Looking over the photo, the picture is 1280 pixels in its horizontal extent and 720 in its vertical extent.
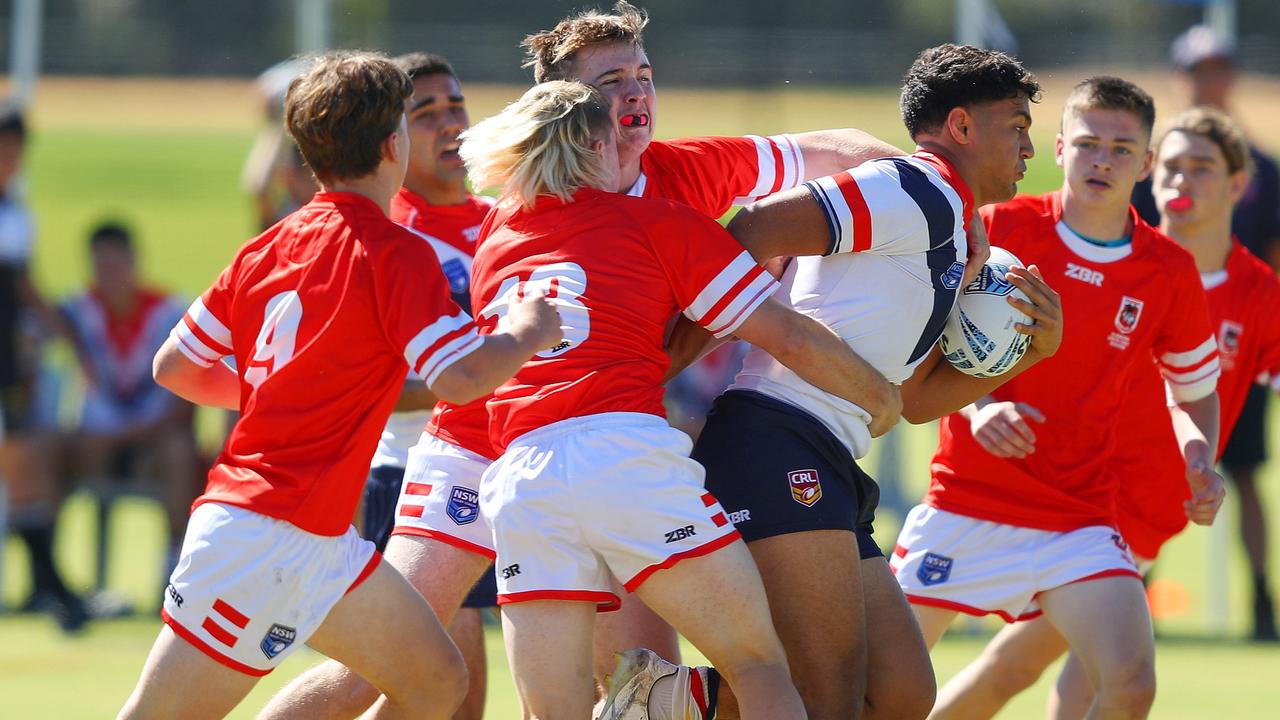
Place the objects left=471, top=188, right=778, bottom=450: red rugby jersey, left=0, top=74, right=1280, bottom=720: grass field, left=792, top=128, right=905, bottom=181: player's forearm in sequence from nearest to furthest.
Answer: left=471, top=188, right=778, bottom=450: red rugby jersey, left=792, top=128, right=905, bottom=181: player's forearm, left=0, top=74, right=1280, bottom=720: grass field

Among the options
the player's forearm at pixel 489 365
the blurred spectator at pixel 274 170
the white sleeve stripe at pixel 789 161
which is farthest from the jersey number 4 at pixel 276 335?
the blurred spectator at pixel 274 170

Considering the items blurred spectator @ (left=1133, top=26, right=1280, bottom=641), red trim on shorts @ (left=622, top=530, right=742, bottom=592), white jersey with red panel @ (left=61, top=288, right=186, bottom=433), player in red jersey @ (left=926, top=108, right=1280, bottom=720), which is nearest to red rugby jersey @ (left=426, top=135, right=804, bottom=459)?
red trim on shorts @ (left=622, top=530, right=742, bottom=592)

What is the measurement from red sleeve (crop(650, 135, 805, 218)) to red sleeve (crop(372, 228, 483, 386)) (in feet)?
2.87

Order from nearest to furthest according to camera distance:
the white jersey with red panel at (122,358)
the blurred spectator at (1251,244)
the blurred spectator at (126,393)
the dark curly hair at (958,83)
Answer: the dark curly hair at (958,83) → the blurred spectator at (1251,244) → the blurred spectator at (126,393) → the white jersey with red panel at (122,358)

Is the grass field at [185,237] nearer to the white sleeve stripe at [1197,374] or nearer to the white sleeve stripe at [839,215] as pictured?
the white sleeve stripe at [1197,374]

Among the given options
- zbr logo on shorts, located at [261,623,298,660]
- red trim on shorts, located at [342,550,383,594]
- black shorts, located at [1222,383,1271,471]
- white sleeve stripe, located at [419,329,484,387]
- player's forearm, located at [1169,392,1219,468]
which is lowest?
black shorts, located at [1222,383,1271,471]

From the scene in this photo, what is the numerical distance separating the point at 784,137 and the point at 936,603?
1501mm

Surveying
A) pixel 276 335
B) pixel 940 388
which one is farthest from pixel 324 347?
pixel 940 388

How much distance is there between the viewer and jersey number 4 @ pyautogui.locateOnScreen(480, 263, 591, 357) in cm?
375

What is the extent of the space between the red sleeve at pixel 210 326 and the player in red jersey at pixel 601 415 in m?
0.65

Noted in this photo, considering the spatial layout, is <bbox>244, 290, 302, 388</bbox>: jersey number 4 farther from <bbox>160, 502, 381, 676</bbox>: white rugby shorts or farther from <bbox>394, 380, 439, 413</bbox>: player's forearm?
<bbox>394, 380, 439, 413</bbox>: player's forearm

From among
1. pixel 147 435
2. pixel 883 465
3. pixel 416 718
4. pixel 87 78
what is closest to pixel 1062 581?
pixel 416 718

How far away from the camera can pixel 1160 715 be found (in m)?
6.41

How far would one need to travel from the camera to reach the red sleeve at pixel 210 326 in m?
4.01
